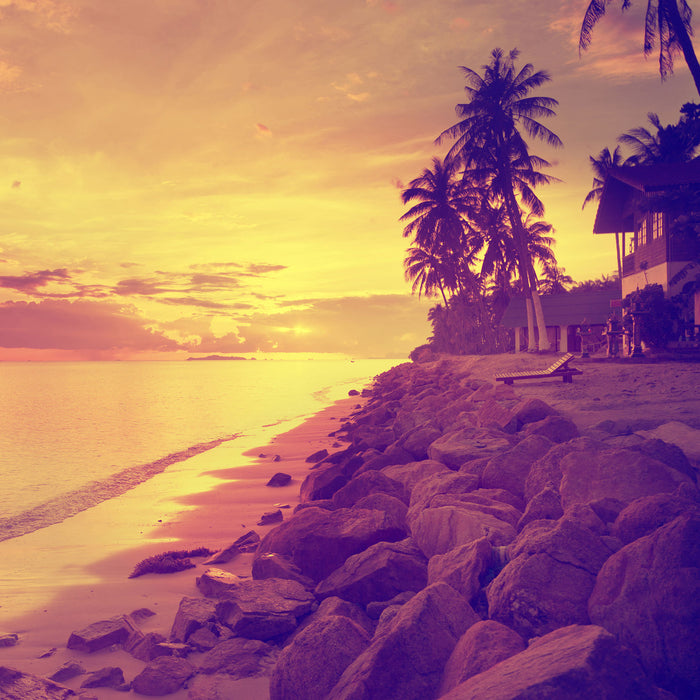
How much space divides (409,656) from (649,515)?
1.84 metres

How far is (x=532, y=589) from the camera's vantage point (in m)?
3.40

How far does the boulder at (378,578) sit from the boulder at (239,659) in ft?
2.21

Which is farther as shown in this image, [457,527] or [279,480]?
[279,480]

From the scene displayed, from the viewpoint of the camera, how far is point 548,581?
3443 mm

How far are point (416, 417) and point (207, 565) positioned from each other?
18.9 feet

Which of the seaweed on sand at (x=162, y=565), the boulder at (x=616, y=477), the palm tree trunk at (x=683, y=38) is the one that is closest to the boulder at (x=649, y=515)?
the boulder at (x=616, y=477)

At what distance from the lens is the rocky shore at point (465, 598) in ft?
9.34

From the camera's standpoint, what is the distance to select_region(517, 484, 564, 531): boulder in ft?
15.9

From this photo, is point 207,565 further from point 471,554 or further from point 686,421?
point 686,421

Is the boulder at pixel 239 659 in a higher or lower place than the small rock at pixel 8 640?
higher

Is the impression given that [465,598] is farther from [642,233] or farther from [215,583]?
[642,233]

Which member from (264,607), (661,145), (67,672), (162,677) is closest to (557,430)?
(264,607)

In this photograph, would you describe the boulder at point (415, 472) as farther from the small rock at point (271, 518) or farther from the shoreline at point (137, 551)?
the shoreline at point (137, 551)

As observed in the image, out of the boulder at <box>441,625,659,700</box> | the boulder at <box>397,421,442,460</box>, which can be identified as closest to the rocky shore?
the boulder at <box>441,625,659,700</box>
